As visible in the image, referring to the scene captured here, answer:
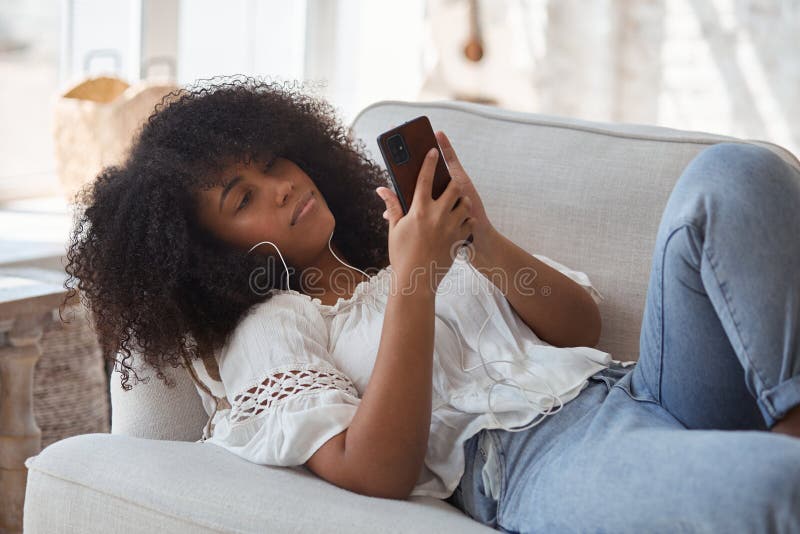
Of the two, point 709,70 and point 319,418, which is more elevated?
point 709,70

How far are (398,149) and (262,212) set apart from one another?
0.22 m

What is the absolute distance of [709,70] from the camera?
287 cm

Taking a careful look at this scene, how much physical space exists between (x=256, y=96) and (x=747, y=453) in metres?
0.83

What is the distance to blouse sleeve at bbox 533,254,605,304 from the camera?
1.26 meters

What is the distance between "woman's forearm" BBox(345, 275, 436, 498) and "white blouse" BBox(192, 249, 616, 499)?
1.8 inches

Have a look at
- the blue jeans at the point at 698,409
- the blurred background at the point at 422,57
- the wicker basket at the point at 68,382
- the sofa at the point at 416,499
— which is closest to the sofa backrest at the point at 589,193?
the sofa at the point at 416,499

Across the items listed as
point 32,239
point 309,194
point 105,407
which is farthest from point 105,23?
point 309,194

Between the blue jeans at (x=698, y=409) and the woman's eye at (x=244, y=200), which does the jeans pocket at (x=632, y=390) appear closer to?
the blue jeans at (x=698, y=409)

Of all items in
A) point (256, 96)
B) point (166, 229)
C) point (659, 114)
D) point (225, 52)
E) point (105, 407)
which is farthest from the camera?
point (659, 114)

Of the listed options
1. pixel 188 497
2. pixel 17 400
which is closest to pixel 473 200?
pixel 188 497

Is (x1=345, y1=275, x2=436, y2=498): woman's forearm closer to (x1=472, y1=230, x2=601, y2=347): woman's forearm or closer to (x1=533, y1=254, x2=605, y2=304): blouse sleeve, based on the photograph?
(x1=472, y1=230, x2=601, y2=347): woman's forearm

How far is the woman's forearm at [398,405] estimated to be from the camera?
3.16ft

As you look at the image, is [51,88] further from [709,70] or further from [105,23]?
[709,70]

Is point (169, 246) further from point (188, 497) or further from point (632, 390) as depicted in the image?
point (632, 390)
